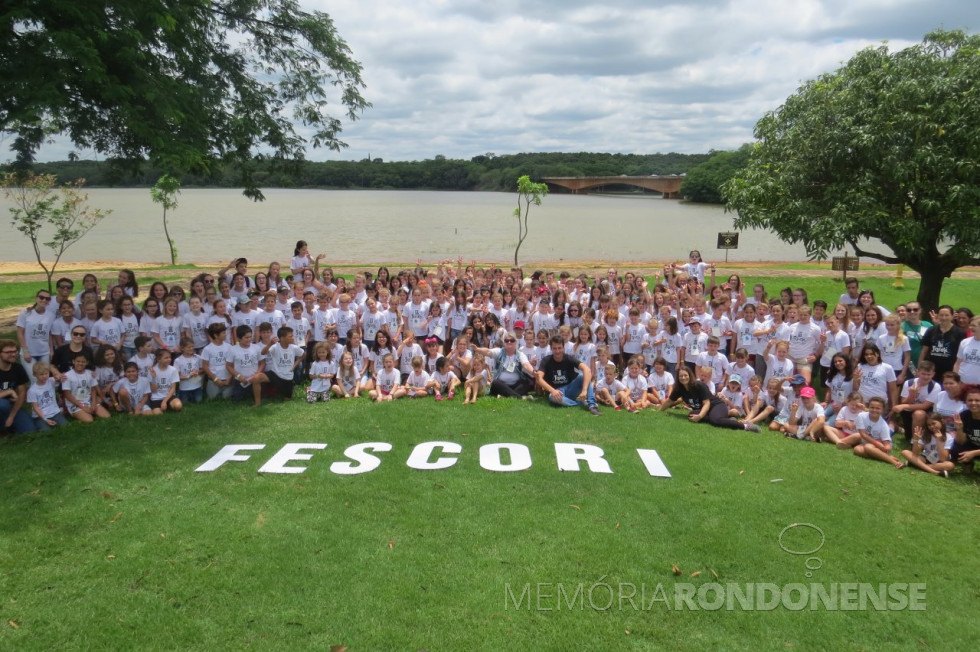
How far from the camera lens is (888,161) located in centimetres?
1188

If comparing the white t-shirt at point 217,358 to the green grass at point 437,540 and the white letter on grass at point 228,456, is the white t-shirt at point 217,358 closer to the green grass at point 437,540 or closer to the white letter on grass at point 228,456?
the green grass at point 437,540

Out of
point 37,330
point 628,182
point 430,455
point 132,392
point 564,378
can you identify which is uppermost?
point 628,182

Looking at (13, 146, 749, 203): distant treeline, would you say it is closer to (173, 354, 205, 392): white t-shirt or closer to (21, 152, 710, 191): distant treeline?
(21, 152, 710, 191): distant treeline

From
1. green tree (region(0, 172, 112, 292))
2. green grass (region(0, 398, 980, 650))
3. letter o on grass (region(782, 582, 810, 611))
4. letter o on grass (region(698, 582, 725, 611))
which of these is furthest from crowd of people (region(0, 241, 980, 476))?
green tree (region(0, 172, 112, 292))

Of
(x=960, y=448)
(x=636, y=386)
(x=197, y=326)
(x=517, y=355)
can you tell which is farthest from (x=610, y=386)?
(x=197, y=326)

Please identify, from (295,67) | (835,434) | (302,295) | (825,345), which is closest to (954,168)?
(825,345)

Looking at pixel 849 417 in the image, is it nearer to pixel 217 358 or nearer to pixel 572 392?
pixel 572 392

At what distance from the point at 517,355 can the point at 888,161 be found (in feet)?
26.7

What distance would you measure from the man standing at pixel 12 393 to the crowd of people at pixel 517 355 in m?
0.02

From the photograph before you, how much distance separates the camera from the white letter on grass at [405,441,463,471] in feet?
26.6

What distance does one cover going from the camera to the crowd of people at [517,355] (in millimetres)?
9164

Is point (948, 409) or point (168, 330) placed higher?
point (168, 330)

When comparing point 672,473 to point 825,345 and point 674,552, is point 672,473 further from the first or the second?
point 825,345

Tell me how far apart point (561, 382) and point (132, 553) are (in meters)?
7.17
